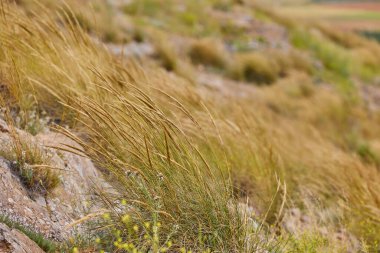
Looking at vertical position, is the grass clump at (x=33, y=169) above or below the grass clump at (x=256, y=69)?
above

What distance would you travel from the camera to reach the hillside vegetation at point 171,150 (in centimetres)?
238

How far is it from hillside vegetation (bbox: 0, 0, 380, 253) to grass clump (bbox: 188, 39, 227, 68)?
0.48 m

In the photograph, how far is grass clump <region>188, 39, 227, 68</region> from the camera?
879cm

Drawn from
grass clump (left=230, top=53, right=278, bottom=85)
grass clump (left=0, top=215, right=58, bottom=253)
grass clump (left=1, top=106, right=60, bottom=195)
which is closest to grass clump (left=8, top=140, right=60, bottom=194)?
grass clump (left=1, top=106, right=60, bottom=195)

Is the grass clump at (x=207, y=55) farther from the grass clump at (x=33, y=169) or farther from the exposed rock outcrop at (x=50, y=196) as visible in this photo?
the grass clump at (x=33, y=169)

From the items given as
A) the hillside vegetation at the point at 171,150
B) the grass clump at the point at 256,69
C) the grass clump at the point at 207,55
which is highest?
the hillside vegetation at the point at 171,150

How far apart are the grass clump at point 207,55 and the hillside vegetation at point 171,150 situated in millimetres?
478

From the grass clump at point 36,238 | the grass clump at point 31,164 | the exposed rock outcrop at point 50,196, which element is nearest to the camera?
the grass clump at point 36,238

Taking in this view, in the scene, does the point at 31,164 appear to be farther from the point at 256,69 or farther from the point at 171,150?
the point at 256,69

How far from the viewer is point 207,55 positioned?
880 cm

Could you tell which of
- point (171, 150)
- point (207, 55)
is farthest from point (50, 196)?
point (207, 55)

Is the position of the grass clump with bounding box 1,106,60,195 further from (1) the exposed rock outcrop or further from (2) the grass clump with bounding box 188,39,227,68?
(2) the grass clump with bounding box 188,39,227,68

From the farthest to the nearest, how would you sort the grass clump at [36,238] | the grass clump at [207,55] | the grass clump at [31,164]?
the grass clump at [207,55] → the grass clump at [31,164] → the grass clump at [36,238]

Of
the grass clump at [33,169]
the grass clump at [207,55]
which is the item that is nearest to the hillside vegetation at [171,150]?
the grass clump at [33,169]
